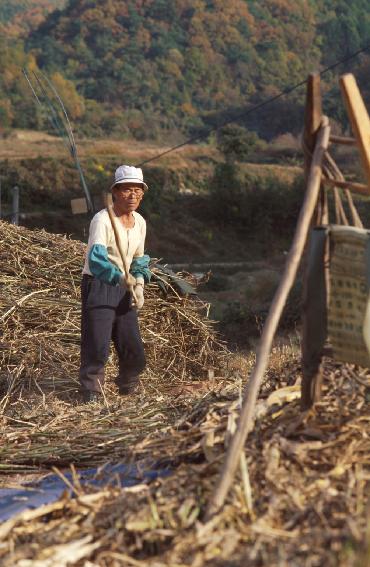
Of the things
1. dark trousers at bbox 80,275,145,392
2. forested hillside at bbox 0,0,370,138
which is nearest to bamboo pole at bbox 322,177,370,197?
dark trousers at bbox 80,275,145,392

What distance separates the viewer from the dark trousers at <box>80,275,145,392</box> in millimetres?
5844

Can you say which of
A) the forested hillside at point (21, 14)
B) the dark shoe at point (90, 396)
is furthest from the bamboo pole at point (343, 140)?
the forested hillside at point (21, 14)

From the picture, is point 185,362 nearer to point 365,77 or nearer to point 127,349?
point 127,349

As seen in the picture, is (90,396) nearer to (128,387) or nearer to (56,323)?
(128,387)

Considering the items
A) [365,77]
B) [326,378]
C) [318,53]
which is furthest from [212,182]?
[318,53]

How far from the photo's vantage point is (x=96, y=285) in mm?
5840

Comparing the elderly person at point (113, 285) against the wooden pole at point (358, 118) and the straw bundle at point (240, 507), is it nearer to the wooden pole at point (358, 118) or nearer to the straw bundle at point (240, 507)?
the straw bundle at point (240, 507)

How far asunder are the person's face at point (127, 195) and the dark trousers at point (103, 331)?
18.3 inches

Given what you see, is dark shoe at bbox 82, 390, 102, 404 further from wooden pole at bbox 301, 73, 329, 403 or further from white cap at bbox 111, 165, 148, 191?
wooden pole at bbox 301, 73, 329, 403

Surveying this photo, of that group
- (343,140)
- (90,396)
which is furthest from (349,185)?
(90,396)

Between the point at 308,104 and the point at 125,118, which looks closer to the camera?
the point at 308,104

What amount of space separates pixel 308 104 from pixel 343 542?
1.52 metres

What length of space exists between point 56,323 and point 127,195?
194 cm

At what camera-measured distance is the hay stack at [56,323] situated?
7016 mm
